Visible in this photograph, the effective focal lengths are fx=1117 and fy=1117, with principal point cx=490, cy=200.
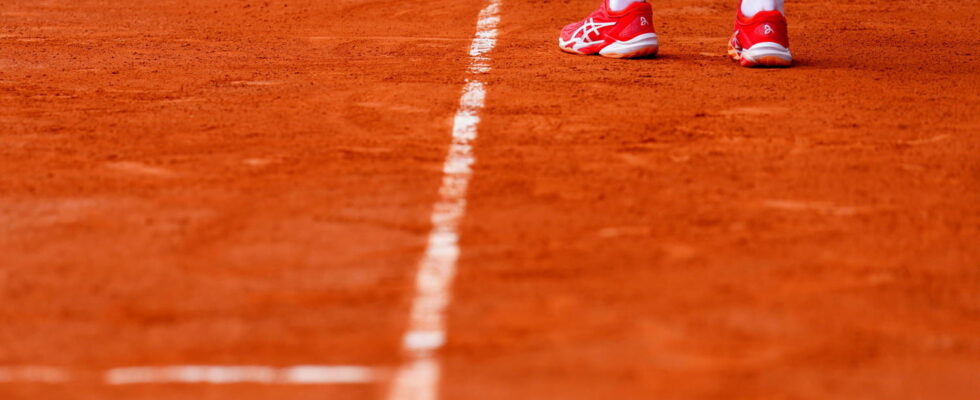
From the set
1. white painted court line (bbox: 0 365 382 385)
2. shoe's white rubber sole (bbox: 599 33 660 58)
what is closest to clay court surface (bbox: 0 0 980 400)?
white painted court line (bbox: 0 365 382 385)

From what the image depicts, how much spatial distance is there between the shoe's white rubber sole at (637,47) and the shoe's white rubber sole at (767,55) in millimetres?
437

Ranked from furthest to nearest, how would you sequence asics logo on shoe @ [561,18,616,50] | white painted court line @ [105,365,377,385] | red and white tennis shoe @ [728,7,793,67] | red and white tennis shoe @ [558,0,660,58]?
asics logo on shoe @ [561,18,616,50] < red and white tennis shoe @ [558,0,660,58] < red and white tennis shoe @ [728,7,793,67] < white painted court line @ [105,365,377,385]

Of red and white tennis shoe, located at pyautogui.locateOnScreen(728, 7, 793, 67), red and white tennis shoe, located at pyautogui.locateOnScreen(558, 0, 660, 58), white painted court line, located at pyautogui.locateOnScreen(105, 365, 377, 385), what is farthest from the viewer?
red and white tennis shoe, located at pyautogui.locateOnScreen(558, 0, 660, 58)

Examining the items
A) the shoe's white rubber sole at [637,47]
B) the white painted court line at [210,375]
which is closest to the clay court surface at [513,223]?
the white painted court line at [210,375]

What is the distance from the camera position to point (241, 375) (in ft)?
6.52

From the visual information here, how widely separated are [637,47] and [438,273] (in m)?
2.96

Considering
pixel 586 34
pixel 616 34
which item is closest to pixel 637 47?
pixel 616 34

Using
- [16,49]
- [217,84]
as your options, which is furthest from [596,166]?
[16,49]

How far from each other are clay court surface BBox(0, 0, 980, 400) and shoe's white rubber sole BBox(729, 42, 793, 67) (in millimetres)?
70

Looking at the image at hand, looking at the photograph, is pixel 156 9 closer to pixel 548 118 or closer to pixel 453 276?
pixel 548 118

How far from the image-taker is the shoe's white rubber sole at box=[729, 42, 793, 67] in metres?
4.91

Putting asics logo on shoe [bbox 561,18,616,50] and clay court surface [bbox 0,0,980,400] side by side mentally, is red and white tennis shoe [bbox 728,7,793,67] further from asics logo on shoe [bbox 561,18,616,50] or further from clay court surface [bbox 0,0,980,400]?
asics logo on shoe [bbox 561,18,616,50]

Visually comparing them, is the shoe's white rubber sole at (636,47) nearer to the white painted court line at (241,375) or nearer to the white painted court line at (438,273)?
the white painted court line at (438,273)

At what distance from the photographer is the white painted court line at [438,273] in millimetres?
1963
